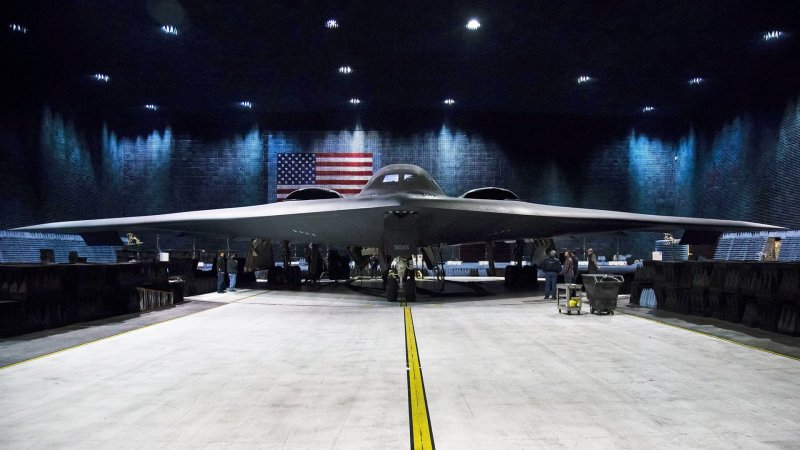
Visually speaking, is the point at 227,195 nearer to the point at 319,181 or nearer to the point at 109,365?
the point at 319,181

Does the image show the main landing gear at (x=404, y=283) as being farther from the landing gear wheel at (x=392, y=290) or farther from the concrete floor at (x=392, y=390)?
the concrete floor at (x=392, y=390)

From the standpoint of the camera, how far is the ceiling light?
14679mm

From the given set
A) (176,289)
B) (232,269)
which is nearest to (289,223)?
(176,289)

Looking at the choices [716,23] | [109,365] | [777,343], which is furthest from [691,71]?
[109,365]

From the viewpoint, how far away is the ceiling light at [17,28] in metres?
14.7

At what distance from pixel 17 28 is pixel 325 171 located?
13.0m

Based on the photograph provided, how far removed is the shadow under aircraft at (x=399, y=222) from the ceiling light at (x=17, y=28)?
6.60 metres

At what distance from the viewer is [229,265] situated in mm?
13797

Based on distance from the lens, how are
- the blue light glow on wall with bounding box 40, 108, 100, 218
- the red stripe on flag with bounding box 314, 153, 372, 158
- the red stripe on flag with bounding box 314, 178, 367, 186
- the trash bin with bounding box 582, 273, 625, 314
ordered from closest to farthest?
1. the trash bin with bounding box 582, 273, 625, 314
2. the blue light glow on wall with bounding box 40, 108, 100, 218
3. the red stripe on flag with bounding box 314, 178, 367, 186
4. the red stripe on flag with bounding box 314, 153, 372, 158

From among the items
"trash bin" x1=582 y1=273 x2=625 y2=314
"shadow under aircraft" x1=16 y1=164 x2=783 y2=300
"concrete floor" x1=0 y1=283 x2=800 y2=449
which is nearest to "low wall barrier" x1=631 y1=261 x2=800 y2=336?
"concrete floor" x1=0 y1=283 x2=800 y2=449

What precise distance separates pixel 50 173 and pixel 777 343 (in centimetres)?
2263

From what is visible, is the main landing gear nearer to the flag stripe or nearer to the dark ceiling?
the dark ceiling

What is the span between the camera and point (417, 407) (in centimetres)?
342

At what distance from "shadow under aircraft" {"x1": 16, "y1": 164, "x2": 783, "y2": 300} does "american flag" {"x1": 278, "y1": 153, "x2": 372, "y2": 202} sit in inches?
440
